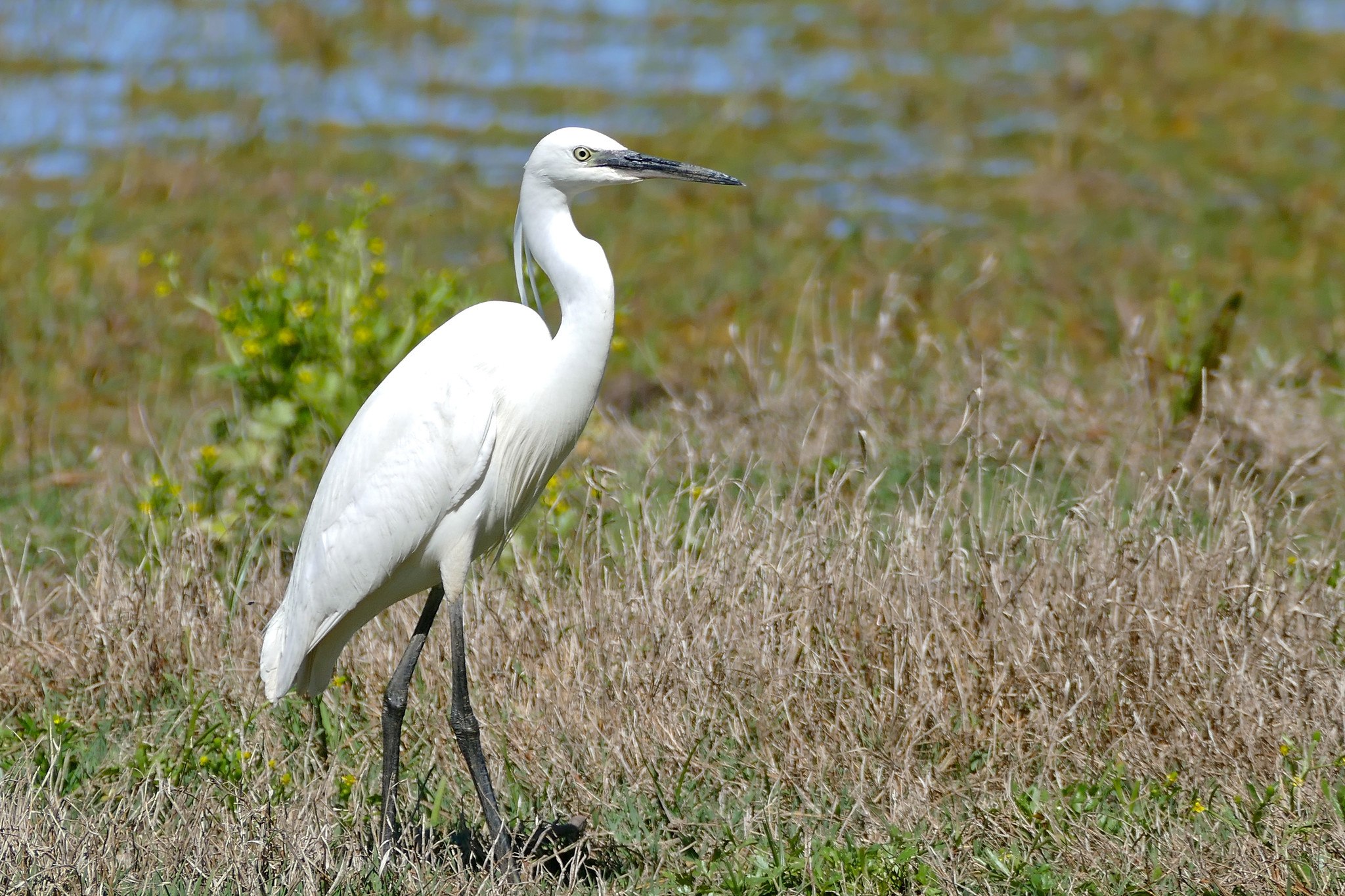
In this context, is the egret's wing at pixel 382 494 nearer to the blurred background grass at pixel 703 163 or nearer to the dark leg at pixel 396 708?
the dark leg at pixel 396 708

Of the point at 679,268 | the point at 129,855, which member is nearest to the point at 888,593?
the point at 129,855

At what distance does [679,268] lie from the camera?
8250mm

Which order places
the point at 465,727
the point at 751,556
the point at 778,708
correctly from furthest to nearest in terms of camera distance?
Answer: 1. the point at 751,556
2. the point at 778,708
3. the point at 465,727

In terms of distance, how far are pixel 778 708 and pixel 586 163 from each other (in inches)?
51.7

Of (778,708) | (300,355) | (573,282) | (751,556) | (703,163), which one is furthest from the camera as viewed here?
(703,163)

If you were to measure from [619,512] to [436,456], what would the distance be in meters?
1.29

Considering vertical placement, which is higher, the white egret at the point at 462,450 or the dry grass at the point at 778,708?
the white egret at the point at 462,450

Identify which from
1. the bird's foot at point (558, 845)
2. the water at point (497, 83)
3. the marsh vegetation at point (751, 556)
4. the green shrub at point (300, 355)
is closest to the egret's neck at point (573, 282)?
the marsh vegetation at point (751, 556)

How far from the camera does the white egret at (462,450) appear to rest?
3.24m

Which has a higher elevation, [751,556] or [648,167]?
[648,167]

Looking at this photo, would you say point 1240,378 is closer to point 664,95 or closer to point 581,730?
point 581,730

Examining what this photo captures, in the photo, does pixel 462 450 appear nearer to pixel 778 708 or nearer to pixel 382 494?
pixel 382 494

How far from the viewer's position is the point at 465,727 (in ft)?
11.2

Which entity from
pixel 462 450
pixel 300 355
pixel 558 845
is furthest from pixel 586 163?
pixel 300 355
